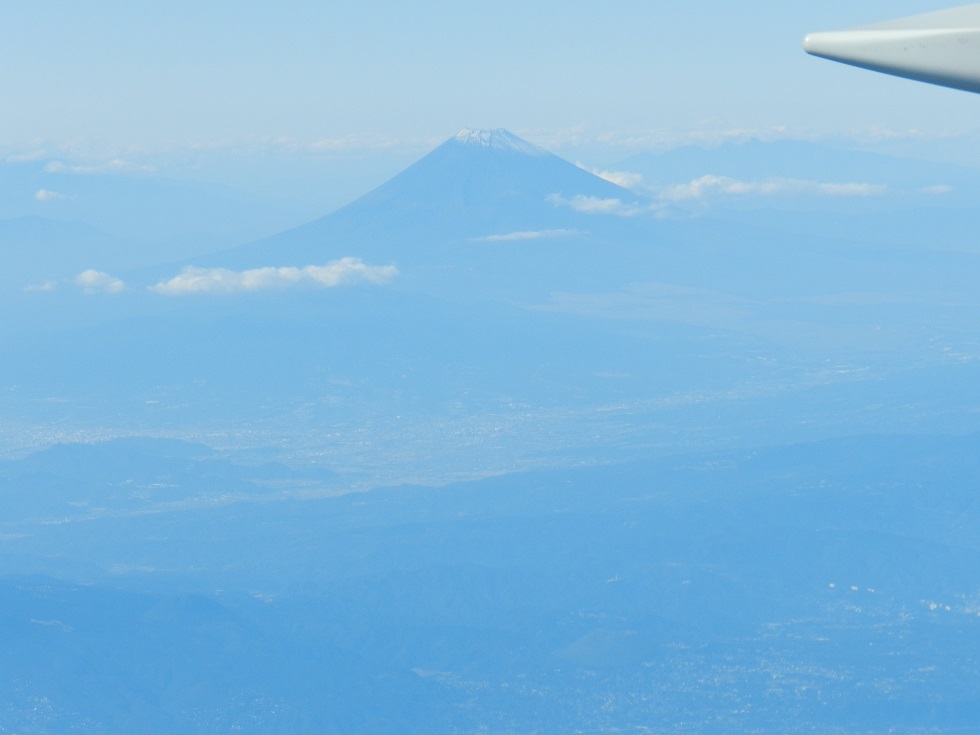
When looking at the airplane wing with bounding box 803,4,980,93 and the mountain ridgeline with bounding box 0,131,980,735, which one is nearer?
the airplane wing with bounding box 803,4,980,93

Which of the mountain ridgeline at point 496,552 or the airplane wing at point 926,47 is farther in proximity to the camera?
the mountain ridgeline at point 496,552

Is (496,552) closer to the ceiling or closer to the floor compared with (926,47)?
closer to the floor

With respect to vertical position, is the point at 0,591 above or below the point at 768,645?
above

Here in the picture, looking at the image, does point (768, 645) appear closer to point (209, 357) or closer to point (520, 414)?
point (520, 414)

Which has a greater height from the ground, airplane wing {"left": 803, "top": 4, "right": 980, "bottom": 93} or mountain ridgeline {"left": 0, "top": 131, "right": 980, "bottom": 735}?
airplane wing {"left": 803, "top": 4, "right": 980, "bottom": 93}

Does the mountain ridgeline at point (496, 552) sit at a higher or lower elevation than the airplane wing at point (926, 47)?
lower

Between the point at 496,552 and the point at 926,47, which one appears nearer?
the point at 926,47

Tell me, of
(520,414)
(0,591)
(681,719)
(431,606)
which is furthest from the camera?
(520,414)

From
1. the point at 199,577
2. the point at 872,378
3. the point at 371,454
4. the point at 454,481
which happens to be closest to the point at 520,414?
the point at 371,454
